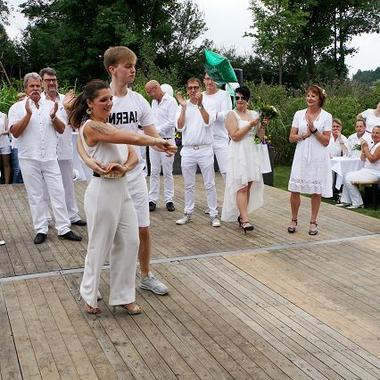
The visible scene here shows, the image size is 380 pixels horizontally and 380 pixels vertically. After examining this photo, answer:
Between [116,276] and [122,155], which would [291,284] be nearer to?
[116,276]

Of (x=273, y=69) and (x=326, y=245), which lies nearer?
(x=326, y=245)

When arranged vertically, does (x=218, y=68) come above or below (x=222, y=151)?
above

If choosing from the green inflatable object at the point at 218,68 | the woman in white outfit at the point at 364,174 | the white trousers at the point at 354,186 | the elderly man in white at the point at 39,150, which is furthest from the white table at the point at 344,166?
the elderly man in white at the point at 39,150

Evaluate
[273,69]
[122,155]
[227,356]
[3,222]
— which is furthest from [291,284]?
[273,69]

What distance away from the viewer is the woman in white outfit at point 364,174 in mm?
8352

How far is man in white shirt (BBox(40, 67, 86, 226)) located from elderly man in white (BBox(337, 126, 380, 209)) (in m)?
A: 4.05

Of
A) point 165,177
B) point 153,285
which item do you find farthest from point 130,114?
point 165,177

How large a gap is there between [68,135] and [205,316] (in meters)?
3.41

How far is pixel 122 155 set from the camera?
158 inches

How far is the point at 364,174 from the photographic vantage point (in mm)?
8430

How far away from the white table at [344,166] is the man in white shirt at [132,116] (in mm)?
5150

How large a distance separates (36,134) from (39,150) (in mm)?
175

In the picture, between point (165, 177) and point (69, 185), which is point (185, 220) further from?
point (69, 185)

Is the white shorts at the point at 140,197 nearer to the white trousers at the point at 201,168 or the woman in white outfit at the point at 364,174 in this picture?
the white trousers at the point at 201,168
